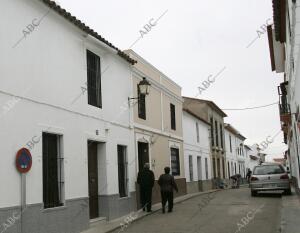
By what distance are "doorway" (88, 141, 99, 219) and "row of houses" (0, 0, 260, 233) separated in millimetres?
27

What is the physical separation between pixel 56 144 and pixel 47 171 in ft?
2.41

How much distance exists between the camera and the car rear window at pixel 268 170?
19.0 meters

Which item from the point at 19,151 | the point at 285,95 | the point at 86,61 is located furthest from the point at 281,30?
the point at 19,151

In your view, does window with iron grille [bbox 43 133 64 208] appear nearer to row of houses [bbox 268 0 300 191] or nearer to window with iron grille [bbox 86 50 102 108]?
window with iron grille [bbox 86 50 102 108]

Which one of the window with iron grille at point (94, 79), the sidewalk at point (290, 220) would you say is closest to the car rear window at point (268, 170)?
the sidewalk at point (290, 220)

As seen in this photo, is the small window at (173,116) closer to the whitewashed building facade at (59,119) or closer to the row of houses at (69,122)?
the row of houses at (69,122)

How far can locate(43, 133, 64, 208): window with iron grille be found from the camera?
9.49m

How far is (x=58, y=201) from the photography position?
→ 390 inches

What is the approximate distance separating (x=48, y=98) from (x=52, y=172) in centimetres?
164

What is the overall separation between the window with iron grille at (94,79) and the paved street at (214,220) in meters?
3.54

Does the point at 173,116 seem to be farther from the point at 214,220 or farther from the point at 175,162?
the point at 214,220

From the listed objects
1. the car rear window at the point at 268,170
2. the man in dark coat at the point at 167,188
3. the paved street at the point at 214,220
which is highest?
the car rear window at the point at 268,170

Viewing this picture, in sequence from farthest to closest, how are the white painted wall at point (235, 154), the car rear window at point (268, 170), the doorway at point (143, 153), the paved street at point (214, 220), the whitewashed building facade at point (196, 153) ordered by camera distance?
the white painted wall at point (235, 154) → the whitewashed building facade at point (196, 153) → the car rear window at point (268, 170) → the doorway at point (143, 153) → the paved street at point (214, 220)

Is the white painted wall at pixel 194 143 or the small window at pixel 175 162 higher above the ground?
the white painted wall at pixel 194 143
